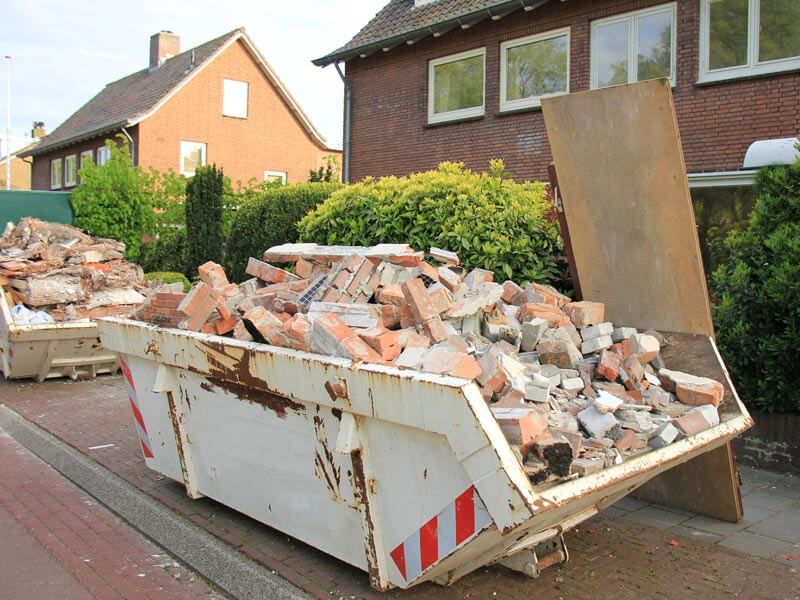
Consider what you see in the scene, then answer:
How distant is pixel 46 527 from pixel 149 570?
1037 mm

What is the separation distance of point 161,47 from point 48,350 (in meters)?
27.2

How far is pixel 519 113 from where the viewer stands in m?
12.6

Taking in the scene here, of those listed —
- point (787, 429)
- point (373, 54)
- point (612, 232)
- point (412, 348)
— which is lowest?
point (787, 429)

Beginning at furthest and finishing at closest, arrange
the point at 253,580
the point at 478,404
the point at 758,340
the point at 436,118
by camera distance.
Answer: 1. the point at 436,118
2. the point at 758,340
3. the point at 253,580
4. the point at 478,404

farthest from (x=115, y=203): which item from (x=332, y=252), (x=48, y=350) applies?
(x=332, y=252)

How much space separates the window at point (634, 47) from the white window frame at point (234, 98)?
21232 mm

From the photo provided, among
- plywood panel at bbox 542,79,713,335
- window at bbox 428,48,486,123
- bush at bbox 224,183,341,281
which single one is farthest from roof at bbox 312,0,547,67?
plywood panel at bbox 542,79,713,335

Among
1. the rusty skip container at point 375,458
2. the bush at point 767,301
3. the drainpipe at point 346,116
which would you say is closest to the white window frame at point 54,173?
the drainpipe at point 346,116

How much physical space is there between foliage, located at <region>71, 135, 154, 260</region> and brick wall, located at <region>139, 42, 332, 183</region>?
9271mm

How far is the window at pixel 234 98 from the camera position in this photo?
3012 cm

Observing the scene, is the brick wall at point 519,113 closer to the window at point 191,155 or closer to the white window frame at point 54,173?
the window at point 191,155

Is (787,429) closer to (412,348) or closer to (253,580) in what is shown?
(412,348)

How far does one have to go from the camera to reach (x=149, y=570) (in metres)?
4.03

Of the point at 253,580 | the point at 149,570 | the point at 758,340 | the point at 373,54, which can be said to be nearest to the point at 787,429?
the point at 758,340
